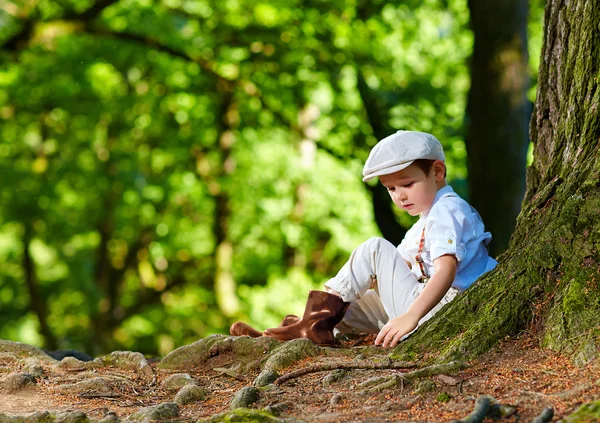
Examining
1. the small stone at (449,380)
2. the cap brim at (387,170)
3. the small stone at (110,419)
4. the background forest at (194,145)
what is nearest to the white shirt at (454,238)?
the cap brim at (387,170)

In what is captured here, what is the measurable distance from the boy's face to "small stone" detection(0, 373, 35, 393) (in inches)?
85.1

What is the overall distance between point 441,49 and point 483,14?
8333 millimetres

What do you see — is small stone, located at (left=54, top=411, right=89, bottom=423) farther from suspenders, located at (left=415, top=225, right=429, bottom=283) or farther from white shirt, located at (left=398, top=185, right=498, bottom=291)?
suspenders, located at (left=415, top=225, right=429, bottom=283)

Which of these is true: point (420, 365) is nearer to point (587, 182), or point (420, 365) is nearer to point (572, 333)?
point (572, 333)

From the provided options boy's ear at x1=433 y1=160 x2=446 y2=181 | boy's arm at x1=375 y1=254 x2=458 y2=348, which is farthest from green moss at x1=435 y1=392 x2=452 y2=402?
boy's ear at x1=433 y1=160 x2=446 y2=181

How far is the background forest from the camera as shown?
11.9 metres

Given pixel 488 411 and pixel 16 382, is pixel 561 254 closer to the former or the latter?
pixel 488 411

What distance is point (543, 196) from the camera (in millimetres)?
3869

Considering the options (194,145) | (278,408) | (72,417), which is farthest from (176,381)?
(194,145)

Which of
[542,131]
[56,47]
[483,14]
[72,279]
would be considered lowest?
[72,279]

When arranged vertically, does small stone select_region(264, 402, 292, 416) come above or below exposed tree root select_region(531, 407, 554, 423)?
below

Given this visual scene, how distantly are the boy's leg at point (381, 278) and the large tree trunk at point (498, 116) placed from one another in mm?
3965

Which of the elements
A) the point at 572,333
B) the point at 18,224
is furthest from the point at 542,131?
the point at 18,224

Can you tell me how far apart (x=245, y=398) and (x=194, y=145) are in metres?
14.3
